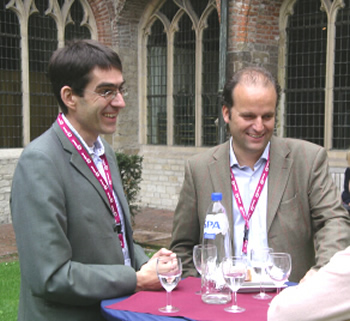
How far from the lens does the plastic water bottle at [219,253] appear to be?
2.35 meters

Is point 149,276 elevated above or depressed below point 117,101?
below

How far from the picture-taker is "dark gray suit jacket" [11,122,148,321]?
2.17 metres

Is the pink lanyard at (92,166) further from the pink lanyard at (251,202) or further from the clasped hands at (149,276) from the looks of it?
the pink lanyard at (251,202)

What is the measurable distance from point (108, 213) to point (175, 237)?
72cm

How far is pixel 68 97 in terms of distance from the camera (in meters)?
2.42

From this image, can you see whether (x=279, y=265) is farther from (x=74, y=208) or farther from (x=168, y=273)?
(x=74, y=208)

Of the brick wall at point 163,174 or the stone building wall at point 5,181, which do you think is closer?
the stone building wall at point 5,181

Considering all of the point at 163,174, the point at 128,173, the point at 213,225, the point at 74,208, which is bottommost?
the point at 163,174

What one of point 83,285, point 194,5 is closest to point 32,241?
point 83,285

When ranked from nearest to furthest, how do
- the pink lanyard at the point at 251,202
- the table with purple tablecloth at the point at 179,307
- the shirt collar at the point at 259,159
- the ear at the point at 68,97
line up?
the table with purple tablecloth at the point at 179,307, the ear at the point at 68,97, the pink lanyard at the point at 251,202, the shirt collar at the point at 259,159

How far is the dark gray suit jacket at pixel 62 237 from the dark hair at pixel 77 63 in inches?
9.1

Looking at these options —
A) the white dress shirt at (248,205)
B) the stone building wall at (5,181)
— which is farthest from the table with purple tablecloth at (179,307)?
the stone building wall at (5,181)

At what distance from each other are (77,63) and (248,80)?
0.95 m

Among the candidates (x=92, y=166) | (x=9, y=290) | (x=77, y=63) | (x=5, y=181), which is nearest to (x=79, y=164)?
(x=92, y=166)
